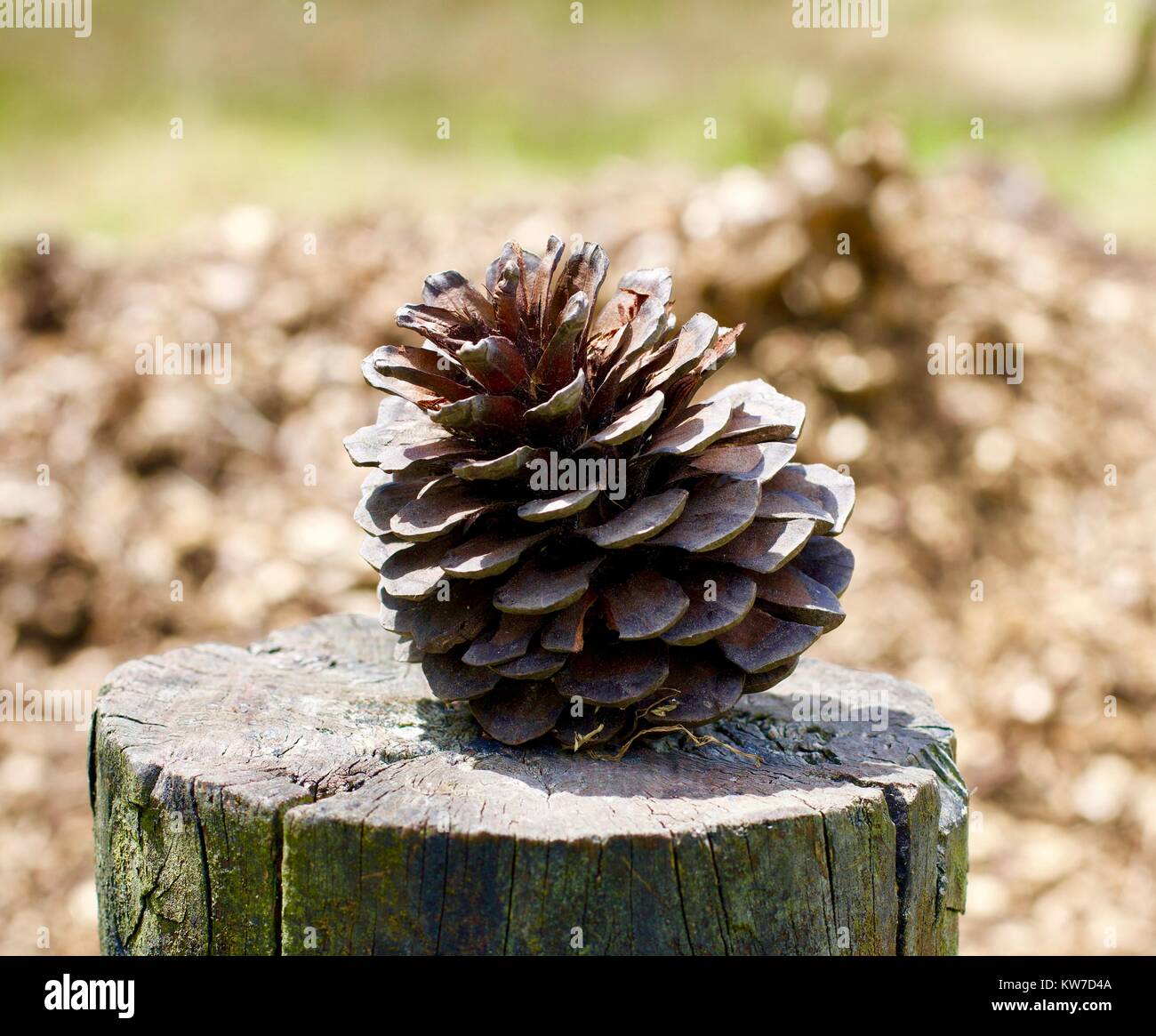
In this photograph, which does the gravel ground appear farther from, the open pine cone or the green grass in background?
the open pine cone

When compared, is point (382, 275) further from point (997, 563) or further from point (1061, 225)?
point (1061, 225)

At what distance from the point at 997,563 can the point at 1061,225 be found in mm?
1830

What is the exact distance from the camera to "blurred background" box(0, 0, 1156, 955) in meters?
2.46

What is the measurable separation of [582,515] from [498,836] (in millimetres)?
345

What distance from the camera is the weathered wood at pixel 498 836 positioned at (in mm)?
998

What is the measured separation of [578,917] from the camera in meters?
1.00

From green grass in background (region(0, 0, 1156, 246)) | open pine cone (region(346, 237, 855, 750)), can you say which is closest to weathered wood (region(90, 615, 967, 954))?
open pine cone (region(346, 237, 855, 750))

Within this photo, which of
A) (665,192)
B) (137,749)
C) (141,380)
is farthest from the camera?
(665,192)

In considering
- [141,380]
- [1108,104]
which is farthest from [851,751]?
[1108,104]

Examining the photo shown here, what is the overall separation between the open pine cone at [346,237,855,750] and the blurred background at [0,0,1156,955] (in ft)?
4.64

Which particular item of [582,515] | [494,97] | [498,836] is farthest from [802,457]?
[494,97]

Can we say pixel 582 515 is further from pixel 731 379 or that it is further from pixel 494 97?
pixel 494 97

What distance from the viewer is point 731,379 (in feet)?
9.94

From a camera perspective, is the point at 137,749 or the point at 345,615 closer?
the point at 137,749
